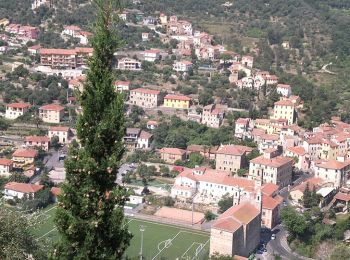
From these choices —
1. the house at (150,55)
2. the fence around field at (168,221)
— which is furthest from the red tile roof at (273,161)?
the house at (150,55)

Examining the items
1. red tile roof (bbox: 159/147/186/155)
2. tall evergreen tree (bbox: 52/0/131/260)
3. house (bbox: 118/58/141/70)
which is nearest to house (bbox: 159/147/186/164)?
red tile roof (bbox: 159/147/186/155)

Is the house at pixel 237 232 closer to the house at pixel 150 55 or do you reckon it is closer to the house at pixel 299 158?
the house at pixel 299 158

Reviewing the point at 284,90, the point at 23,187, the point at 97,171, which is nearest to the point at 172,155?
the point at 23,187

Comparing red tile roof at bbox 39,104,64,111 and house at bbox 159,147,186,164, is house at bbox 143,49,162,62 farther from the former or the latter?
house at bbox 159,147,186,164

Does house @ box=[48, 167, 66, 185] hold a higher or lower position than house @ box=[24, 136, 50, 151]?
lower

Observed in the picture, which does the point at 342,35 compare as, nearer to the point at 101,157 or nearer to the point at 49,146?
the point at 49,146

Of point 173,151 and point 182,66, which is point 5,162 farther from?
point 182,66
